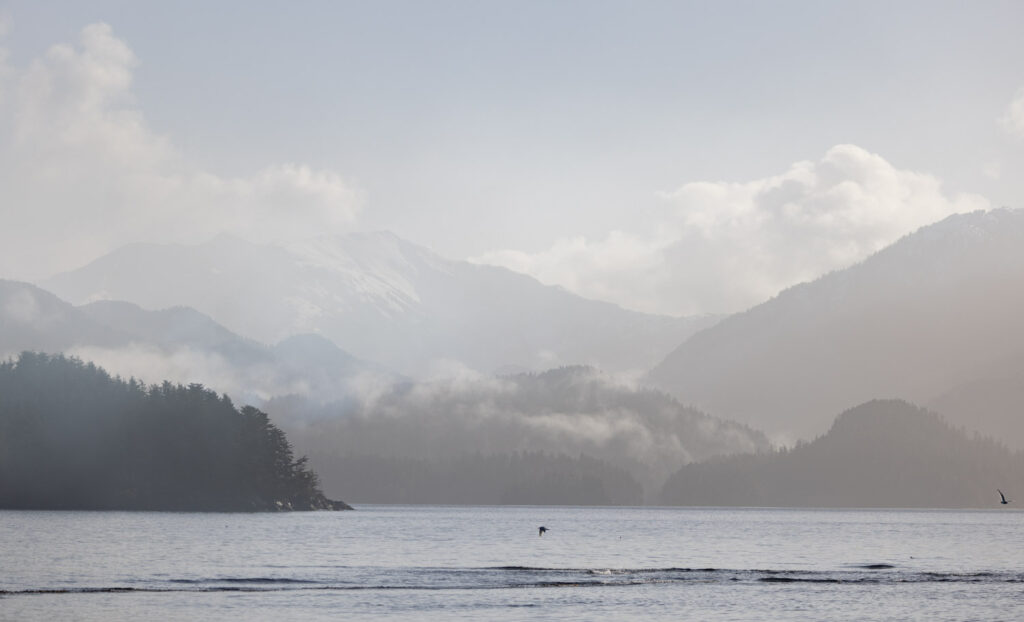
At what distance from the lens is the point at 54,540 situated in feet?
650

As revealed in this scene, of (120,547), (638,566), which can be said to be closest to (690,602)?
(638,566)

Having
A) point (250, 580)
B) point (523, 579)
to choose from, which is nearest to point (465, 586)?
point (523, 579)

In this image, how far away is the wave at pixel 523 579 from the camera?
454ft

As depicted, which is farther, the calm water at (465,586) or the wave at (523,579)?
the wave at (523,579)

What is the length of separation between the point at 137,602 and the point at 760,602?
58.4m

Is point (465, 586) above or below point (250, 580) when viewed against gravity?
below

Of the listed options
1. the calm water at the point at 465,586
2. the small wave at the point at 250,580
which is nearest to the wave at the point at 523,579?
the small wave at the point at 250,580

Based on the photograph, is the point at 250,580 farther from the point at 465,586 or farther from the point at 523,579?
the point at 523,579

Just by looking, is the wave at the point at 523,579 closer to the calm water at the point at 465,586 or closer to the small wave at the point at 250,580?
the small wave at the point at 250,580

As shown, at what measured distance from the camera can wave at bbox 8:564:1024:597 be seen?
138375mm

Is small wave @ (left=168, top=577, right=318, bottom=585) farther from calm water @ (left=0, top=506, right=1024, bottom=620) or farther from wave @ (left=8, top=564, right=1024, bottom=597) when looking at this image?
calm water @ (left=0, top=506, right=1024, bottom=620)

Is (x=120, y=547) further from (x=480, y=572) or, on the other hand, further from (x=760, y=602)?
(x=760, y=602)

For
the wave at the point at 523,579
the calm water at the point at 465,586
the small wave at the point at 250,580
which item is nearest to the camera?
the calm water at the point at 465,586

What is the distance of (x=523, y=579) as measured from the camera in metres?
155
